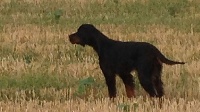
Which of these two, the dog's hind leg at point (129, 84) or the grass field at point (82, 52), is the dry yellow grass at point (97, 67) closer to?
the grass field at point (82, 52)

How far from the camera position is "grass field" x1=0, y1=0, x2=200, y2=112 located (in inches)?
332

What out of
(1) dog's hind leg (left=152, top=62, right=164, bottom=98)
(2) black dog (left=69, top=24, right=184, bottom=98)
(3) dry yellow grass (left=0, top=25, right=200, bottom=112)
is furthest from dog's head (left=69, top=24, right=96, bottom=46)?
(1) dog's hind leg (left=152, top=62, right=164, bottom=98)

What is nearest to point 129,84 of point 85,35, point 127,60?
point 127,60

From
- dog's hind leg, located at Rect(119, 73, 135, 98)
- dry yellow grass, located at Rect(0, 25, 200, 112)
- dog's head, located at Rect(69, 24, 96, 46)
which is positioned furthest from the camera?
dog's head, located at Rect(69, 24, 96, 46)

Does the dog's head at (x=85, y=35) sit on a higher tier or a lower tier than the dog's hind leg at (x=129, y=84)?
higher

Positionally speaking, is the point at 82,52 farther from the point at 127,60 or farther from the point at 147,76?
the point at 147,76

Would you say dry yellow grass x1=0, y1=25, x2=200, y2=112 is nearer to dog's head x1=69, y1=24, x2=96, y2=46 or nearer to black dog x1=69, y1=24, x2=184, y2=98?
black dog x1=69, y1=24, x2=184, y2=98

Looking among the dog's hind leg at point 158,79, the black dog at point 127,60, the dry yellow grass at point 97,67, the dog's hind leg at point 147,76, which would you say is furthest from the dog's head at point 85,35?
the dog's hind leg at point 158,79

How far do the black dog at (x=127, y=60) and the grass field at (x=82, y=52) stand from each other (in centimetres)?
21

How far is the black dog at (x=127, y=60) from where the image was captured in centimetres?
845

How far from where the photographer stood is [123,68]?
8750 mm

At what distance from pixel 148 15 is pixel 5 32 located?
489cm

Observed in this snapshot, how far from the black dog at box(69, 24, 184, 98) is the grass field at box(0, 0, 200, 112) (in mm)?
212

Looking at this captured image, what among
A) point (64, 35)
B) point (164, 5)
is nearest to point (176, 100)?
point (64, 35)
